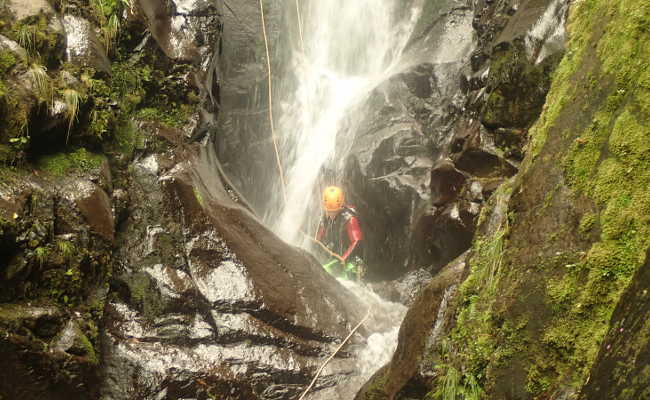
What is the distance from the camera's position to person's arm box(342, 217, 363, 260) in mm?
9422

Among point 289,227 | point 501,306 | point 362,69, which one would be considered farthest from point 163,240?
point 362,69

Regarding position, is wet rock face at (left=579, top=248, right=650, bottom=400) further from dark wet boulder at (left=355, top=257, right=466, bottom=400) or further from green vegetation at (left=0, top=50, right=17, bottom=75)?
green vegetation at (left=0, top=50, right=17, bottom=75)

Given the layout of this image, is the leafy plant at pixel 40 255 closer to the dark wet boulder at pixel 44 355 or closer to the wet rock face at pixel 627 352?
the dark wet boulder at pixel 44 355

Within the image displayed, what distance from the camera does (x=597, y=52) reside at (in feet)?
8.97

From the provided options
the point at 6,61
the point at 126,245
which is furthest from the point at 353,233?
→ the point at 6,61

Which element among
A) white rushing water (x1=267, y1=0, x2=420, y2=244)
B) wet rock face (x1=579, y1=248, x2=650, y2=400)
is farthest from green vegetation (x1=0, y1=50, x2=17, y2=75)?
white rushing water (x1=267, y1=0, x2=420, y2=244)

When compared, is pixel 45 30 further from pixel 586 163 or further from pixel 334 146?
pixel 334 146

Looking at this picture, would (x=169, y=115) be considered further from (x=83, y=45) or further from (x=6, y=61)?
(x=6, y=61)

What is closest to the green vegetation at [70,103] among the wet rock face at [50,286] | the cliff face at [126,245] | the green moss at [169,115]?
the cliff face at [126,245]

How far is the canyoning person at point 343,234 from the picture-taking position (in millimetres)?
9531

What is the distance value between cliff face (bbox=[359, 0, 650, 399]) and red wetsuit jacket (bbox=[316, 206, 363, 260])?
607 centimetres

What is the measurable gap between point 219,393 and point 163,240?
5.95 ft

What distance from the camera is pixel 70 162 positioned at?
4.58 m

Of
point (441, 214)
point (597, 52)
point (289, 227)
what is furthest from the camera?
point (289, 227)
